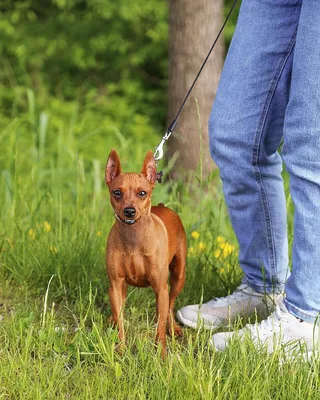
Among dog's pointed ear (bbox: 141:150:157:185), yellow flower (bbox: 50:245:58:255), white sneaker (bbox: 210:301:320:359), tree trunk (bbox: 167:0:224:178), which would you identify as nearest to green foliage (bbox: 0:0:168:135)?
tree trunk (bbox: 167:0:224:178)

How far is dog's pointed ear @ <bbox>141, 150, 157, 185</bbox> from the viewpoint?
279 cm

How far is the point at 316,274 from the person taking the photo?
2834 mm

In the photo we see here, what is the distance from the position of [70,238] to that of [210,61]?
246 cm

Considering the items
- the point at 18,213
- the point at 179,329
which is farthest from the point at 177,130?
the point at 179,329

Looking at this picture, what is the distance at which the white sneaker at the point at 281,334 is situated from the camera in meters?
2.81

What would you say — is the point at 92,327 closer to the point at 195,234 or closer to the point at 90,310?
the point at 90,310

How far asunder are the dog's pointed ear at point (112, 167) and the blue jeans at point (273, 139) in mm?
478

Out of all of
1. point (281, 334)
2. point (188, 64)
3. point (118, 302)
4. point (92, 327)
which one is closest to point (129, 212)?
point (118, 302)

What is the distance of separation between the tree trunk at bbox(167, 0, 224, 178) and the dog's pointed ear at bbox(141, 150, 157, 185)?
254 cm

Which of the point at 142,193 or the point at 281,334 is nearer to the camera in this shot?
the point at 142,193

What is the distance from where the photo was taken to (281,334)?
2891 mm

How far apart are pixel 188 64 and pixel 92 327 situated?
2945mm

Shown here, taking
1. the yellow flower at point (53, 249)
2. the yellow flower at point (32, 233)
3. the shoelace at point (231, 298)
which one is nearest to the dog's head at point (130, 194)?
the shoelace at point (231, 298)

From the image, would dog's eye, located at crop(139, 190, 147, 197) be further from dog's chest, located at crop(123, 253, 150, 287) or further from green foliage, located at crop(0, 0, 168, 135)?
green foliage, located at crop(0, 0, 168, 135)
